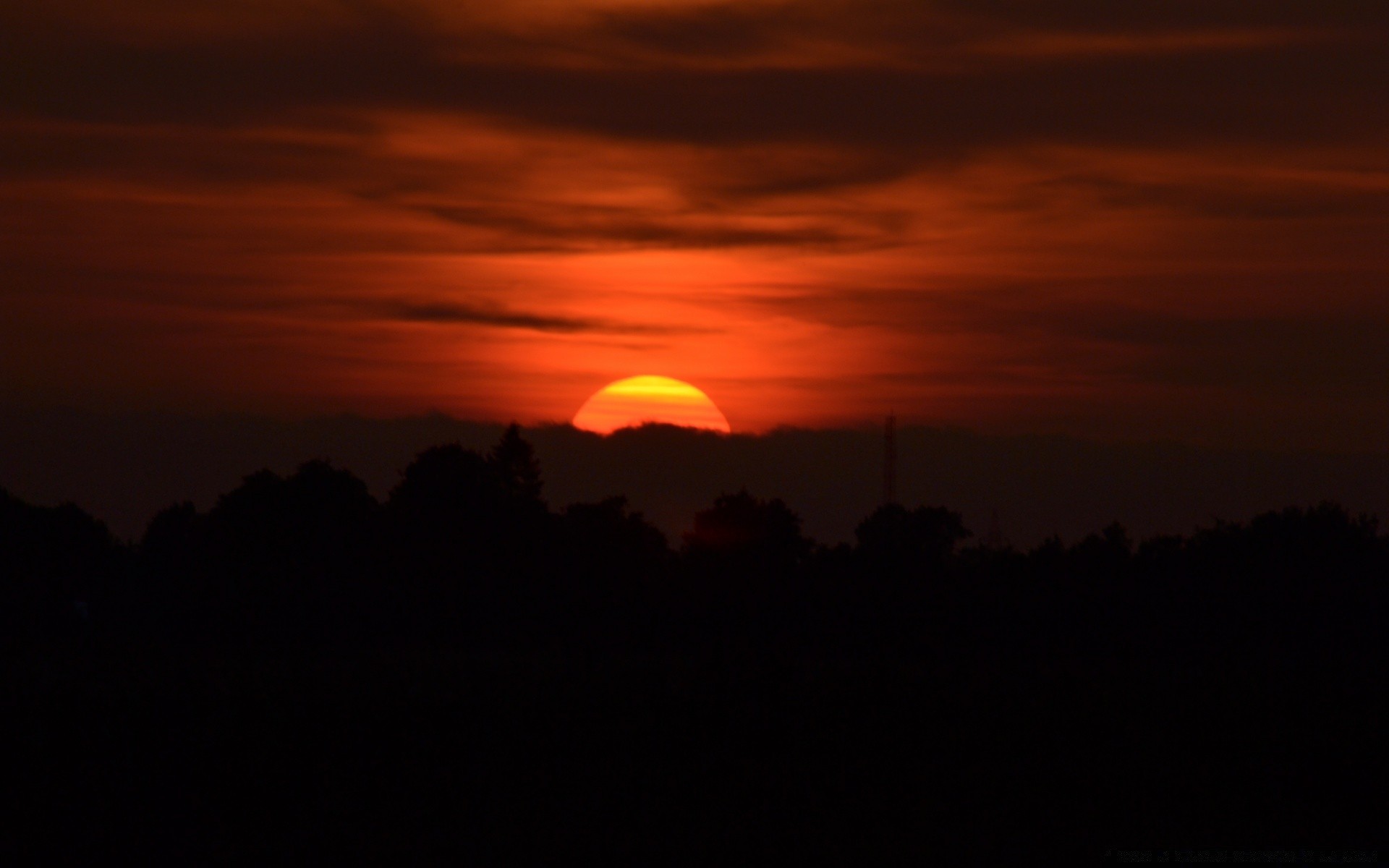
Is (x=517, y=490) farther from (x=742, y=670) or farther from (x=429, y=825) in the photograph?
(x=429, y=825)

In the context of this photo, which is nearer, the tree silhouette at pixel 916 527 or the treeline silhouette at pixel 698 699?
the treeline silhouette at pixel 698 699

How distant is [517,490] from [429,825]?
314 ft

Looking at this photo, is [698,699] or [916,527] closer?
[698,699]

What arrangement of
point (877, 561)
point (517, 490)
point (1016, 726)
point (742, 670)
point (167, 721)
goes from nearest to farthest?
point (167, 721)
point (1016, 726)
point (742, 670)
point (877, 561)
point (517, 490)

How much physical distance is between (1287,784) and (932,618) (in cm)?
2492

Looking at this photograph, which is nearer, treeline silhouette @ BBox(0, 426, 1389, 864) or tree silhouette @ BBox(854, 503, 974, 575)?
treeline silhouette @ BBox(0, 426, 1389, 864)

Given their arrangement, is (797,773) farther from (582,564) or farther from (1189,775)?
(582,564)

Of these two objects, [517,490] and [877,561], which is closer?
[877,561]

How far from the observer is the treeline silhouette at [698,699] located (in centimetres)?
2223

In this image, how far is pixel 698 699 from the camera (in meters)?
31.1

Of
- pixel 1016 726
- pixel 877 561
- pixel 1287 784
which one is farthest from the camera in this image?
pixel 877 561

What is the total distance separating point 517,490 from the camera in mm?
117250

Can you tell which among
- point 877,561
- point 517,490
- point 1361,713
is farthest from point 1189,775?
point 517,490

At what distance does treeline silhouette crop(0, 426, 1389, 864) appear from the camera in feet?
72.9
